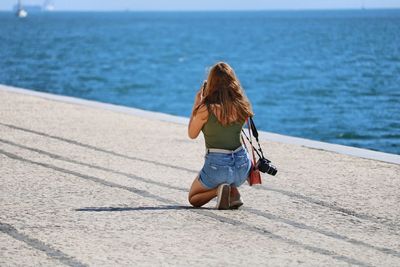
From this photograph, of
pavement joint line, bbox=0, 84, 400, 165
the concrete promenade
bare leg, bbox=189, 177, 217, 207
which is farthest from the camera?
pavement joint line, bbox=0, 84, 400, 165

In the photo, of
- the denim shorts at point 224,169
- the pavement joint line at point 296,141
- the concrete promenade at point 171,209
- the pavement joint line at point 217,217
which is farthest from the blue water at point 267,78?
the denim shorts at point 224,169

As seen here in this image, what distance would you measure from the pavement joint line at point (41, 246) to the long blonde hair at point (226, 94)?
178cm

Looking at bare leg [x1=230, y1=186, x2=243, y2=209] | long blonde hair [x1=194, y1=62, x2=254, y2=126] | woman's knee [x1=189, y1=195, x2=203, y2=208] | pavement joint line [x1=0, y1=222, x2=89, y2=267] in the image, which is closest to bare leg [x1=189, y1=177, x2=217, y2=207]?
woman's knee [x1=189, y1=195, x2=203, y2=208]

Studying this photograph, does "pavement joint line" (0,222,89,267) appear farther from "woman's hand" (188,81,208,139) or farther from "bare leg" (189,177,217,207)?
"woman's hand" (188,81,208,139)

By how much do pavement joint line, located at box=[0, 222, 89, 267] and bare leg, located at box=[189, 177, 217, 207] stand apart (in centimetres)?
153

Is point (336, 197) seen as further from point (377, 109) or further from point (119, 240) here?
point (377, 109)

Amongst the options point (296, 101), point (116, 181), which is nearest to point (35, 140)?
point (116, 181)

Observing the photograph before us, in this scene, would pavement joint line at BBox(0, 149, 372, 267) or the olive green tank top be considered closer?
pavement joint line at BBox(0, 149, 372, 267)

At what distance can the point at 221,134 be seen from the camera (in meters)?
8.25

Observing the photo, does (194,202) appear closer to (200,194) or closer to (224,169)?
(200,194)

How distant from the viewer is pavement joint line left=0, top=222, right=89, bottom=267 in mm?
6477

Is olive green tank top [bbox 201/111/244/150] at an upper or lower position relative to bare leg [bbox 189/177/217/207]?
upper

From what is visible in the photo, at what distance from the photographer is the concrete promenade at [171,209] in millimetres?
6738

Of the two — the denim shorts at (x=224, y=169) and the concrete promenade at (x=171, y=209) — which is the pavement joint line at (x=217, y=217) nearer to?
the concrete promenade at (x=171, y=209)
